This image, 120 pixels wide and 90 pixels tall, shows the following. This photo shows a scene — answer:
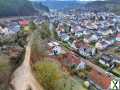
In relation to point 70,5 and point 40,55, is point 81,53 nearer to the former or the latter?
point 40,55

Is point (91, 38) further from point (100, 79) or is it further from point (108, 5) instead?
point (108, 5)

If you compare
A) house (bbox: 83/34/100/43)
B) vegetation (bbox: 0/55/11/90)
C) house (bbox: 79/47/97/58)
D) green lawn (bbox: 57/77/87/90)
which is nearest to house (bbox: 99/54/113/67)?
house (bbox: 79/47/97/58)

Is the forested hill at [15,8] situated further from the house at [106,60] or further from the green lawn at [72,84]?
the green lawn at [72,84]

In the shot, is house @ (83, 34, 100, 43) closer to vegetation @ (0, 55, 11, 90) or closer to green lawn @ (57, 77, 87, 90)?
green lawn @ (57, 77, 87, 90)

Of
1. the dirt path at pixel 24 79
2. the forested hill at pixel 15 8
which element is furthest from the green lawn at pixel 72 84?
the forested hill at pixel 15 8

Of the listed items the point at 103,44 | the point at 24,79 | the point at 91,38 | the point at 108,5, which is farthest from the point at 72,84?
the point at 108,5

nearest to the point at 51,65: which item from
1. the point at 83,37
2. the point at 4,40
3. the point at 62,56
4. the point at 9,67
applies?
the point at 9,67
